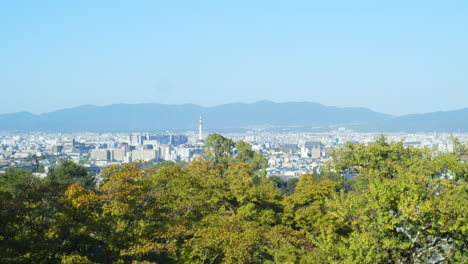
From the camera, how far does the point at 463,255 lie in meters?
6.54

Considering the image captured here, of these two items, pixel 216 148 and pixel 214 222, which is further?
pixel 216 148

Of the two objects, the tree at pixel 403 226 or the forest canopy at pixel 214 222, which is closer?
the tree at pixel 403 226

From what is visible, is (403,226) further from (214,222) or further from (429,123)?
(429,123)

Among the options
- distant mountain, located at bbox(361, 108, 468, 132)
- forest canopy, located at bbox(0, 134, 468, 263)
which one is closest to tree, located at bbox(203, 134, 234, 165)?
forest canopy, located at bbox(0, 134, 468, 263)

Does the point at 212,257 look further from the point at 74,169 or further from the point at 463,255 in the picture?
the point at 74,169

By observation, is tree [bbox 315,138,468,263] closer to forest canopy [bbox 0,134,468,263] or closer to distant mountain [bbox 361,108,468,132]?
forest canopy [bbox 0,134,468,263]

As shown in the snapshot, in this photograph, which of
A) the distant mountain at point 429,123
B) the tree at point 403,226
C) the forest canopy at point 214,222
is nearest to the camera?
the tree at point 403,226

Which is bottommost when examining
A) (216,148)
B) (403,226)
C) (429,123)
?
(429,123)

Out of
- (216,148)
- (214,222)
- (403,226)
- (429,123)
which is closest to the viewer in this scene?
(403,226)

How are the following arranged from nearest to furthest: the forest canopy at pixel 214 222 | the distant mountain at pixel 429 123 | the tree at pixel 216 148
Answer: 1. the forest canopy at pixel 214 222
2. the tree at pixel 216 148
3. the distant mountain at pixel 429 123

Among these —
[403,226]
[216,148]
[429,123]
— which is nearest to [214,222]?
[403,226]

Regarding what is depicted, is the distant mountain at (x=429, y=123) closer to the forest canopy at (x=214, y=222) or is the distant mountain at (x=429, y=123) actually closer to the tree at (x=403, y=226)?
the forest canopy at (x=214, y=222)

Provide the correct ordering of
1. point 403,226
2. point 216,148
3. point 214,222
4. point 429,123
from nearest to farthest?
point 403,226
point 214,222
point 216,148
point 429,123

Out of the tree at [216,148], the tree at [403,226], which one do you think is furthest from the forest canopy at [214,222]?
the tree at [216,148]
